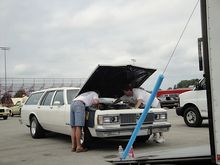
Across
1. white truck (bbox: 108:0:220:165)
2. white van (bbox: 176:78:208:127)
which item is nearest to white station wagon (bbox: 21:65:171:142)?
white van (bbox: 176:78:208:127)

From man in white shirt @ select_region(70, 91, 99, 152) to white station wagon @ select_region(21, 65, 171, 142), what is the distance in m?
0.18

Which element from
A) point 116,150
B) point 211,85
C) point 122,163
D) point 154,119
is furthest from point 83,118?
point 211,85

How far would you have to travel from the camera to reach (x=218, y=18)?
12.3ft

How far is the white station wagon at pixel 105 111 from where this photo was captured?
29.4 ft

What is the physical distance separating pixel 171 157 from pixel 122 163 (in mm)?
707

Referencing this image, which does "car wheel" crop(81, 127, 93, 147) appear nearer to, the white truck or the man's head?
the man's head

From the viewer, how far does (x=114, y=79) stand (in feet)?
33.0

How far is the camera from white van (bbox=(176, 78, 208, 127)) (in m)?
13.9

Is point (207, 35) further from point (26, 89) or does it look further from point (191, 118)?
point (26, 89)

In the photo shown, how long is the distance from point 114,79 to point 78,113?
150 cm

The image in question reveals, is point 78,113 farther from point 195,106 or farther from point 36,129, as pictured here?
point 195,106

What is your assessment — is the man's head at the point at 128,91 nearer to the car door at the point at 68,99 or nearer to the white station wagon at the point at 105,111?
the white station wagon at the point at 105,111

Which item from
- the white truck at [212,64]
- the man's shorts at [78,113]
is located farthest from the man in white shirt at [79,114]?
the white truck at [212,64]

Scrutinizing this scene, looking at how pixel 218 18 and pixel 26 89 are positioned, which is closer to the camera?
pixel 218 18
